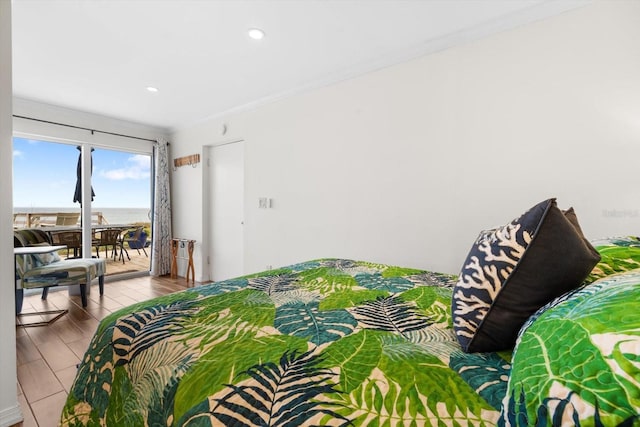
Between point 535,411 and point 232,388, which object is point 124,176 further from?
point 535,411

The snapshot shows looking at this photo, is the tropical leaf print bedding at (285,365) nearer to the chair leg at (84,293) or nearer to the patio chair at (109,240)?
the chair leg at (84,293)

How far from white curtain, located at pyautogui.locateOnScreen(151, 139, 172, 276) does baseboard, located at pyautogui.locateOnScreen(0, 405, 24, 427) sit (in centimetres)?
344

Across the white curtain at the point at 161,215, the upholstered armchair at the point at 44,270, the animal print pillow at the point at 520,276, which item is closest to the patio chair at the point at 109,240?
the white curtain at the point at 161,215

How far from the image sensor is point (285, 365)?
30.5 inches

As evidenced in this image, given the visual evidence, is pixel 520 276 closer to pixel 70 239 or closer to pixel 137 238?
pixel 70 239

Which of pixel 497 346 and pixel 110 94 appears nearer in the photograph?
pixel 497 346

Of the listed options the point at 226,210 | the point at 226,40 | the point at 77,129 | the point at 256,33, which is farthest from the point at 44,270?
the point at 256,33

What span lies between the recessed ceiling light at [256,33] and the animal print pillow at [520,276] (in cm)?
232

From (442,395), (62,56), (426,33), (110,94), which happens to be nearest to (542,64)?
(426,33)

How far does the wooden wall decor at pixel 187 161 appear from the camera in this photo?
464 centimetres

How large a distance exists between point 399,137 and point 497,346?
2.16 meters

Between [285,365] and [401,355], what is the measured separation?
321 millimetres

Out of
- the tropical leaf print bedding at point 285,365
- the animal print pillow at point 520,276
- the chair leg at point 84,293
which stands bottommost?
the chair leg at point 84,293

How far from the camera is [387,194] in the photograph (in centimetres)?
276
